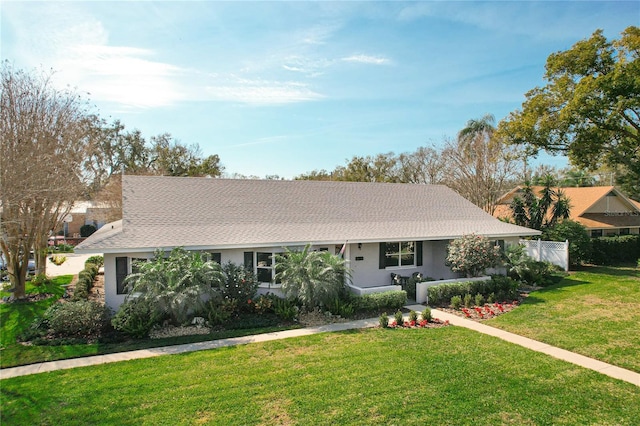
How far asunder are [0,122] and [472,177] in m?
33.6

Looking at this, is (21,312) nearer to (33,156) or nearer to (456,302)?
(33,156)

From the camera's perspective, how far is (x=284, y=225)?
16297mm

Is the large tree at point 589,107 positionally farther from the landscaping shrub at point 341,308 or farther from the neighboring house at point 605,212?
the landscaping shrub at point 341,308

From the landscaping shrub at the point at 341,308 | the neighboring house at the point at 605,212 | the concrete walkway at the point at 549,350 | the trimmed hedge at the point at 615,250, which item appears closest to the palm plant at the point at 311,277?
the landscaping shrub at the point at 341,308

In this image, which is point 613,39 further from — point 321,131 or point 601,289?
point 321,131

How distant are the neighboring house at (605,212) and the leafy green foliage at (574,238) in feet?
15.8

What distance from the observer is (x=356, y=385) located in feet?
26.1

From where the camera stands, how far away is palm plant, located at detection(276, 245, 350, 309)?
13.1 metres

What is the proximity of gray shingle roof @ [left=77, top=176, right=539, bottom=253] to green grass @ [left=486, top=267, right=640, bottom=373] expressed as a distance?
3.95m

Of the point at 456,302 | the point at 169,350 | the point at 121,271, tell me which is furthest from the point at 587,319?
the point at 121,271

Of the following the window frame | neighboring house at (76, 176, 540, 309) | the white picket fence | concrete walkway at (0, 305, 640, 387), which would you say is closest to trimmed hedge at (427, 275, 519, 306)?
concrete walkway at (0, 305, 640, 387)

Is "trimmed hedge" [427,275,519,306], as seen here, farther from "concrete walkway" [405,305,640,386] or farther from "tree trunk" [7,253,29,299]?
"tree trunk" [7,253,29,299]

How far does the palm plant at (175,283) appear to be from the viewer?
11.4m

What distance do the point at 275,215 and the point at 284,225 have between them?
944 millimetres
